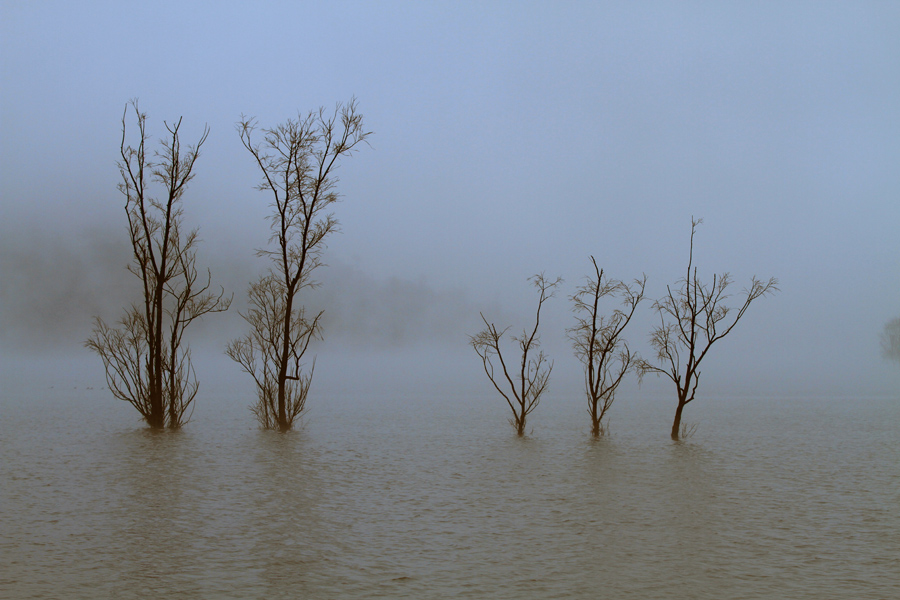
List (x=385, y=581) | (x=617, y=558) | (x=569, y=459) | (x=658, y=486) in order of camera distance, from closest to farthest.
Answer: (x=385, y=581) < (x=617, y=558) < (x=658, y=486) < (x=569, y=459)

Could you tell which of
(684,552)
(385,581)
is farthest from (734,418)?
(385,581)

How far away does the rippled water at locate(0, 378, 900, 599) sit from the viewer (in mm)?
6836

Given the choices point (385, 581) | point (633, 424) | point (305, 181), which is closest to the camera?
point (385, 581)

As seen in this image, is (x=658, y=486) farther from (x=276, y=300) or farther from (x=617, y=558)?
(x=276, y=300)

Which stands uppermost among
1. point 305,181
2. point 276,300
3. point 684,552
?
point 305,181

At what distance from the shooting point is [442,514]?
32.0ft

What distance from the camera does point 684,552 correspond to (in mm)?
7887

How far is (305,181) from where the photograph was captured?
18234 mm

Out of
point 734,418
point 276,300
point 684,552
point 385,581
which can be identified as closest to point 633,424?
point 734,418

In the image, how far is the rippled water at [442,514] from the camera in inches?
269

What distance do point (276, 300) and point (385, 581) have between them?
1297cm

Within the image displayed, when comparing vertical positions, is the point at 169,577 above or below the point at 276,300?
below

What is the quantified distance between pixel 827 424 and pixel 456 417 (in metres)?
12.2

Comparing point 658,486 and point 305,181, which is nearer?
point 658,486
